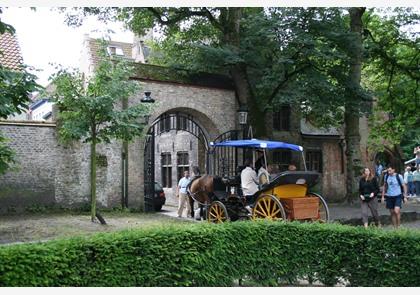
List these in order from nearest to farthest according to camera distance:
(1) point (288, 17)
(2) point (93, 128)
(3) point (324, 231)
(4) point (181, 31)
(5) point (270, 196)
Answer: (3) point (324, 231) → (5) point (270, 196) → (2) point (93, 128) → (1) point (288, 17) → (4) point (181, 31)

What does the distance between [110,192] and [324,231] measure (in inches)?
474

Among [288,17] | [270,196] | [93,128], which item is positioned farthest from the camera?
[288,17]

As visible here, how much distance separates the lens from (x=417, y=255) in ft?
22.6

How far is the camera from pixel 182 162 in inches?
1049

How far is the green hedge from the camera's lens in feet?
19.2

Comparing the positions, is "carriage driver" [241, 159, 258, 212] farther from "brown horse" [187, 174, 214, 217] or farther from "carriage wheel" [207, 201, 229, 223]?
"brown horse" [187, 174, 214, 217]

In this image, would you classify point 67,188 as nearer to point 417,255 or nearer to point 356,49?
point 356,49

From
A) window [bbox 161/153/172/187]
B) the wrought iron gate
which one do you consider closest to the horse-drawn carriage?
the wrought iron gate

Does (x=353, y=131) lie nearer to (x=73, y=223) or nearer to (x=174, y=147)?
(x=174, y=147)

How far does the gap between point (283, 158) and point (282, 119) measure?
2068 mm

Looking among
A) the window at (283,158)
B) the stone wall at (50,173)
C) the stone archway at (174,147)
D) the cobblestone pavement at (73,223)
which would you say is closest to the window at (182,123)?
the stone archway at (174,147)

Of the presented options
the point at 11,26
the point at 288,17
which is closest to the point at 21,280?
the point at 11,26

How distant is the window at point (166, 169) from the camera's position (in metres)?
28.3

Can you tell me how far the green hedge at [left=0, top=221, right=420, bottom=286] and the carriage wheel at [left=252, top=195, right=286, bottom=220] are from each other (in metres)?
3.23
